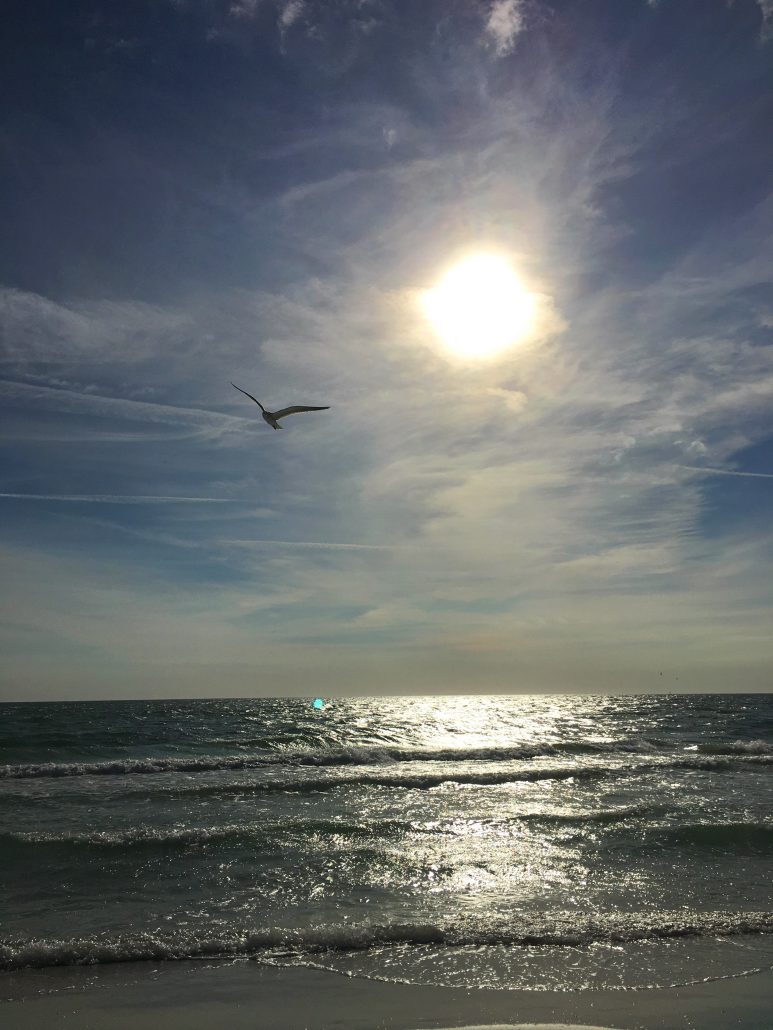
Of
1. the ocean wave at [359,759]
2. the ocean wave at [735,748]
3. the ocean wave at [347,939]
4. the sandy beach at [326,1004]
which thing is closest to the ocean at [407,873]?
the ocean wave at [347,939]

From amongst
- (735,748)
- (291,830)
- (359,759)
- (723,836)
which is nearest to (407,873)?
(291,830)

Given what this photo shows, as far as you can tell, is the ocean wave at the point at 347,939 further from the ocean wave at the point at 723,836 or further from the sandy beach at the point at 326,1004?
the ocean wave at the point at 723,836

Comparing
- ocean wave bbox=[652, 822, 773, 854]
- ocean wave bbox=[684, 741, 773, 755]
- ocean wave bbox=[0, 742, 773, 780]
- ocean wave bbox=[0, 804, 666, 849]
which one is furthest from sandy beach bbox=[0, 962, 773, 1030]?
ocean wave bbox=[684, 741, 773, 755]

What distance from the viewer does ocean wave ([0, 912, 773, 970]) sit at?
21.4 ft

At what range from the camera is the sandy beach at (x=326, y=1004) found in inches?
202

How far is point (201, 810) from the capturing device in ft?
47.5

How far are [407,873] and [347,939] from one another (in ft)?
9.43

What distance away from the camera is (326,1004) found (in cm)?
547

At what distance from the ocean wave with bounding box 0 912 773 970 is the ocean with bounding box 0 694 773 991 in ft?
0.08

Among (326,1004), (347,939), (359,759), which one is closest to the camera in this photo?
(326,1004)

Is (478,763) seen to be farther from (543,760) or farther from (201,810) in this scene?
(201,810)

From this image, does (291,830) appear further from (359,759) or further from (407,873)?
(359,759)

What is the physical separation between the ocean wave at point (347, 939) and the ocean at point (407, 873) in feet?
0.08

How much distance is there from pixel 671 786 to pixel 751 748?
16839 millimetres
